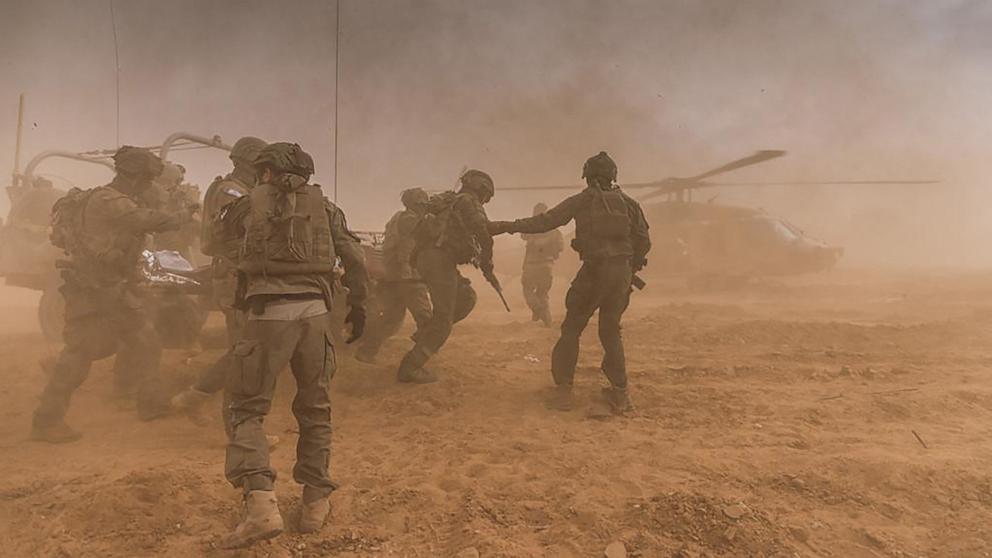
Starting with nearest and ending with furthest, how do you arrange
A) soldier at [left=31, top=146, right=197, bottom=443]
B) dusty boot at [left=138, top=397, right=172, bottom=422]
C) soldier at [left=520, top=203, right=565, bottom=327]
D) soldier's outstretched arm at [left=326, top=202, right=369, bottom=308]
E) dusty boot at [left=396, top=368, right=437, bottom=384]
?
soldier's outstretched arm at [left=326, top=202, right=369, bottom=308]
soldier at [left=31, top=146, right=197, bottom=443]
dusty boot at [left=138, top=397, right=172, bottom=422]
dusty boot at [left=396, top=368, right=437, bottom=384]
soldier at [left=520, top=203, right=565, bottom=327]

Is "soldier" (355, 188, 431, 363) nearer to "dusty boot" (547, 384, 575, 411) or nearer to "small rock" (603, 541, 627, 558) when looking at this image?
"dusty boot" (547, 384, 575, 411)

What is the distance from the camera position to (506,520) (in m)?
2.83

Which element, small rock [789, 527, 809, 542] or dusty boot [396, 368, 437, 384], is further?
dusty boot [396, 368, 437, 384]

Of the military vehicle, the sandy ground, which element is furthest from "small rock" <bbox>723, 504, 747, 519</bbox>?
the military vehicle

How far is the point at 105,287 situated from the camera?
4.48 meters

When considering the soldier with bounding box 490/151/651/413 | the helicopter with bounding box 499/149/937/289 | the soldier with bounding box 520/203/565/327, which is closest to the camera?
the soldier with bounding box 490/151/651/413

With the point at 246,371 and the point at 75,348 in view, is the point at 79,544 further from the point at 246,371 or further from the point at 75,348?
the point at 75,348

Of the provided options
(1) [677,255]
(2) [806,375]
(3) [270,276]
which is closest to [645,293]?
(1) [677,255]

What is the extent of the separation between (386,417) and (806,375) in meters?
3.99

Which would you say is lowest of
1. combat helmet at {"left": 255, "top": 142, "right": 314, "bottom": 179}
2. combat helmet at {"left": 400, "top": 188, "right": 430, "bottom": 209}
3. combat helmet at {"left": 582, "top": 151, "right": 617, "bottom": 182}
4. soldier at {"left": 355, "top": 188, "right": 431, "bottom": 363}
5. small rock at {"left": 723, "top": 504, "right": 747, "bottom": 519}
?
small rock at {"left": 723, "top": 504, "right": 747, "bottom": 519}

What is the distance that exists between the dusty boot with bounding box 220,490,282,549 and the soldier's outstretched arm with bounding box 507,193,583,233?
289 centimetres

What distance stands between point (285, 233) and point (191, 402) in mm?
2221

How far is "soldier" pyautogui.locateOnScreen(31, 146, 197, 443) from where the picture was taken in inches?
170

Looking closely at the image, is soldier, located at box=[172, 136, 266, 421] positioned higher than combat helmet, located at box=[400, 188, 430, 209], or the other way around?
combat helmet, located at box=[400, 188, 430, 209]
